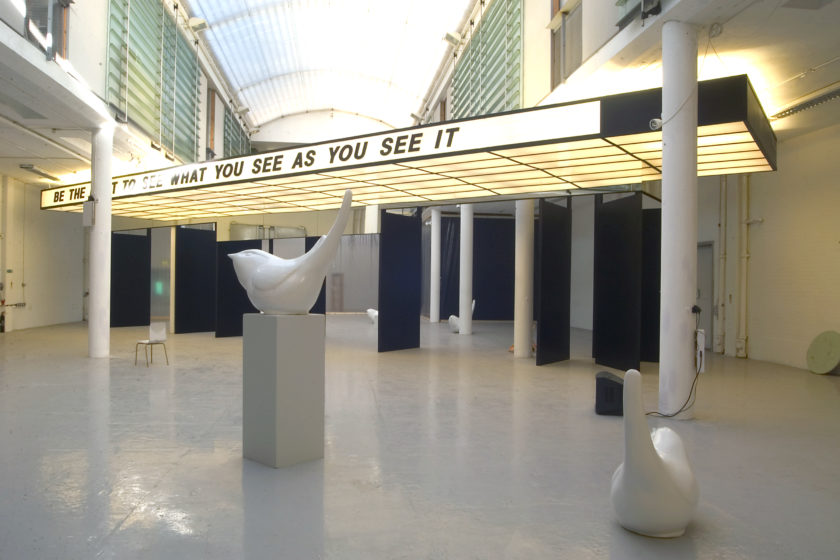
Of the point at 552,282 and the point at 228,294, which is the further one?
the point at 228,294

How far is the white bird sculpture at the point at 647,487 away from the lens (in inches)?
127

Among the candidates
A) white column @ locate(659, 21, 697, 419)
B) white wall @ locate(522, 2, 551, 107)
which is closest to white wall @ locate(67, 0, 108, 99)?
white wall @ locate(522, 2, 551, 107)

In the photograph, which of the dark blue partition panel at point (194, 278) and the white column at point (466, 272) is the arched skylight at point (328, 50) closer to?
the white column at point (466, 272)

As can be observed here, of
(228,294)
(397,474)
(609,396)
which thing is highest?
(228,294)

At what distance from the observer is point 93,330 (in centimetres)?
1052

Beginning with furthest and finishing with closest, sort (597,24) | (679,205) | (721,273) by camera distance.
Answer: (721,273)
(597,24)
(679,205)

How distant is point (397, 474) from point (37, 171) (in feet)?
48.4

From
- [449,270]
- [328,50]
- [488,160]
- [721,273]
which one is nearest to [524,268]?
[488,160]

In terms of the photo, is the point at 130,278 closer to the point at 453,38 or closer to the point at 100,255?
the point at 100,255

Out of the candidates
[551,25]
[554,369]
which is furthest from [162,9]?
[554,369]

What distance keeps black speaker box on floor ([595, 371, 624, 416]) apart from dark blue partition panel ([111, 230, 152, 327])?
14.2m

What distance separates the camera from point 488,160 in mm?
8438

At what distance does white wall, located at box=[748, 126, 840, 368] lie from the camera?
32.6ft

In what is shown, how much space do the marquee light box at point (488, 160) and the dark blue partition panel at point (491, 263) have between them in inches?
390
